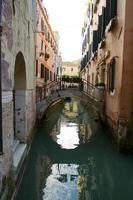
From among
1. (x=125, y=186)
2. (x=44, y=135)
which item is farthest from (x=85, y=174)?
(x=44, y=135)

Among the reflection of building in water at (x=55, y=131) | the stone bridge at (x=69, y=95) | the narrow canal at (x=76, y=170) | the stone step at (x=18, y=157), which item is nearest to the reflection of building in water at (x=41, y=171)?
the narrow canal at (x=76, y=170)

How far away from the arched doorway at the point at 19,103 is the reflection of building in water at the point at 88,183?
189 centimetres

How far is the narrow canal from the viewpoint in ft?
18.0

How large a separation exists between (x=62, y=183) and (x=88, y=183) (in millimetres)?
611

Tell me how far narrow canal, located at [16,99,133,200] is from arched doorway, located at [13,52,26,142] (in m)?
0.86

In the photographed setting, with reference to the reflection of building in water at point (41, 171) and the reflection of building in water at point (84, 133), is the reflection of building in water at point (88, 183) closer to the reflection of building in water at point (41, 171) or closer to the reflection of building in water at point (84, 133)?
the reflection of building in water at point (41, 171)

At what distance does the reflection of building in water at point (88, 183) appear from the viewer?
5.45m

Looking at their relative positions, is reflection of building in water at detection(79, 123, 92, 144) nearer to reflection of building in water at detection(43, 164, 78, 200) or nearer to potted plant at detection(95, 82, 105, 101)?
potted plant at detection(95, 82, 105, 101)

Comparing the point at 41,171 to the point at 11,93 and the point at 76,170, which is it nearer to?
the point at 76,170

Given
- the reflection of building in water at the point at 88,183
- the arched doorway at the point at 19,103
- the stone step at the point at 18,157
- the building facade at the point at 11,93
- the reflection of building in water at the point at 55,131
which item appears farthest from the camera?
Result: the reflection of building in water at the point at 55,131

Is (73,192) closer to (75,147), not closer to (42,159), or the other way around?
(42,159)

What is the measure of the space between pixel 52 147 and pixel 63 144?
0.59 metres

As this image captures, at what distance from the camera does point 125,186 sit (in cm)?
600

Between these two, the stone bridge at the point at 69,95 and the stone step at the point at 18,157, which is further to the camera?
the stone bridge at the point at 69,95
